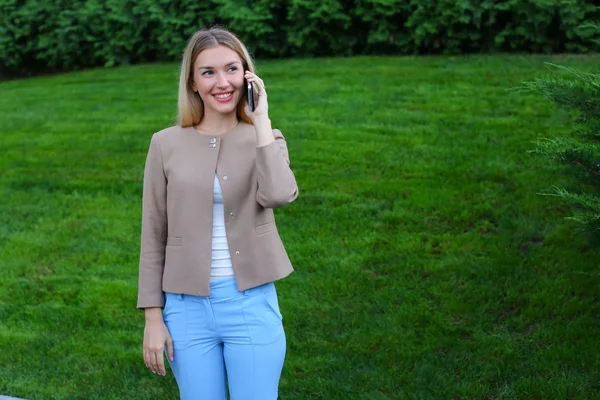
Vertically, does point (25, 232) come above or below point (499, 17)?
below

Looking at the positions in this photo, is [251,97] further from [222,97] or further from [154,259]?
[154,259]

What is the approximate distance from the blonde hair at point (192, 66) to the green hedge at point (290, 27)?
758 centimetres

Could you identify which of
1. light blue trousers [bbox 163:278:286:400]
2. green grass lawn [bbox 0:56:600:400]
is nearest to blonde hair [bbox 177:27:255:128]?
light blue trousers [bbox 163:278:286:400]

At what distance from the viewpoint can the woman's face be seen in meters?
2.93

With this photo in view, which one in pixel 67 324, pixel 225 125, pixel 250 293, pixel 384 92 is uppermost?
pixel 225 125

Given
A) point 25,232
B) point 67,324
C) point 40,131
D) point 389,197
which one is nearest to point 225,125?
point 67,324

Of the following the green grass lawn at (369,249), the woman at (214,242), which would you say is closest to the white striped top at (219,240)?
the woman at (214,242)

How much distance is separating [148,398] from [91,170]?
381 centimetres

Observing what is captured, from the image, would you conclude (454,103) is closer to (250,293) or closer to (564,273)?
(564,273)

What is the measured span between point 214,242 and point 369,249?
3.22 m

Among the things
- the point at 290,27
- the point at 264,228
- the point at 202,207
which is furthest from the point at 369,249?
the point at 290,27

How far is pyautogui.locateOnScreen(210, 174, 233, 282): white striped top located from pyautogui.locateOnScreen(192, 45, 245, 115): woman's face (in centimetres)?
27

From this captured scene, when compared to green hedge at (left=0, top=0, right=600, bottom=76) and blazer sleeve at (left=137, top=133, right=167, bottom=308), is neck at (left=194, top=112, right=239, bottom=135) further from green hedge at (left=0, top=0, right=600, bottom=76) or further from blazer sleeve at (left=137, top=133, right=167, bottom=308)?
green hedge at (left=0, top=0, right=600, bottom=76)

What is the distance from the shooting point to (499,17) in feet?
34.5
